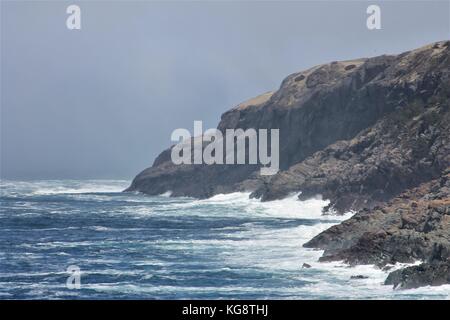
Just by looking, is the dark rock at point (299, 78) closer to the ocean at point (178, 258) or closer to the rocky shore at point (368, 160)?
the rocky shore at point (368, 160)

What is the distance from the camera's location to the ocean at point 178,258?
179ft

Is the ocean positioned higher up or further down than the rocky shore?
further down

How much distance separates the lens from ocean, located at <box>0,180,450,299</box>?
5447cm

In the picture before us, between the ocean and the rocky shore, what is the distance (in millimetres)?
3420

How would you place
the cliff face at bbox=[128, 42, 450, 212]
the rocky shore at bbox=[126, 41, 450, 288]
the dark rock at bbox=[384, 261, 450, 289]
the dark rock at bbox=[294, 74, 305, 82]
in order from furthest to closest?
the dark rock at bbox=[294, 74, 305, 82] → the cliff face at bbox=[128, 42, 450, 212] → the rocky shore at bbox=[126, 41, 450, 288] → the dark rock at bbox=[384, 261, 450, 289]

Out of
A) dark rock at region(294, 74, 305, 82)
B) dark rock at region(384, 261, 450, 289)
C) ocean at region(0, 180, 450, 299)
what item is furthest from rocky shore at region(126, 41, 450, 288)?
ocean at region(0, 180, 450, 299)

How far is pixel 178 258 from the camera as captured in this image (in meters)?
71.2

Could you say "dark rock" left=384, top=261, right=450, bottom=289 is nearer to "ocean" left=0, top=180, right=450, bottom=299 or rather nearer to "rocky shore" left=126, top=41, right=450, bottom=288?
"rocky shore" left=126, top=41, right=450, bottom=288

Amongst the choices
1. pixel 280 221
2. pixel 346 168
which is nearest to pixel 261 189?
pixel 346 168

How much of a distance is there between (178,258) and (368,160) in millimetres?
61277

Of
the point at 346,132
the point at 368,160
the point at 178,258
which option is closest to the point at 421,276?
the point at 178,258

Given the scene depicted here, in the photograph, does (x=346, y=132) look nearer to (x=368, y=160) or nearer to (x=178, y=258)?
(x=368, y=160)

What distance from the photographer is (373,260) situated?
62.7 m
